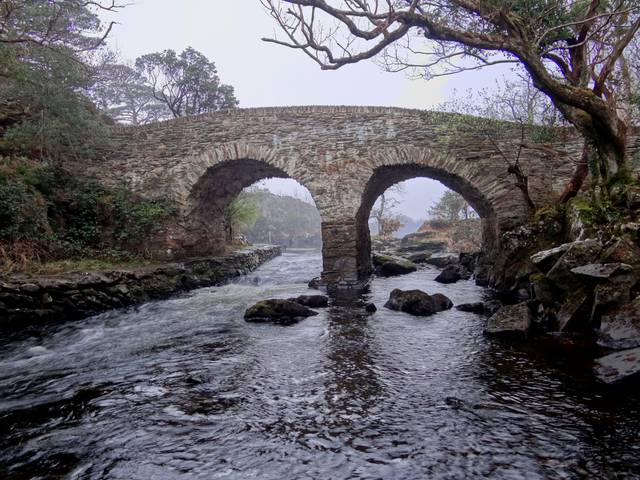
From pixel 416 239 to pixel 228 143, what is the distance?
2022cm

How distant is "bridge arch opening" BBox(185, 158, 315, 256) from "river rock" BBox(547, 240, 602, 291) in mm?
7718

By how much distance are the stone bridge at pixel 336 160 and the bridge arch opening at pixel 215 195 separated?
0.21 ft

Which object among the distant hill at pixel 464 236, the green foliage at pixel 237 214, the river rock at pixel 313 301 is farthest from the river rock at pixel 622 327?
the distant hill at pixel 464 236

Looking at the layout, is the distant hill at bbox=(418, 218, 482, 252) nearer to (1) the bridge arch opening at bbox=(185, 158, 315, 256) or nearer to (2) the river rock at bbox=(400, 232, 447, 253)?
(2) the river rock at bbox=(400, 232, 447, 253)

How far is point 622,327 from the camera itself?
15.8 feet

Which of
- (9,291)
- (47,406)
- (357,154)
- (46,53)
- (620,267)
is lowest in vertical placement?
(47,406)

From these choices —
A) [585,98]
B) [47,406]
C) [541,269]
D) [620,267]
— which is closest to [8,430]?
[47,406]

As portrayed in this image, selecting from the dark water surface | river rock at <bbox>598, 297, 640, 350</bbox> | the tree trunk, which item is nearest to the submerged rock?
the dark water surface

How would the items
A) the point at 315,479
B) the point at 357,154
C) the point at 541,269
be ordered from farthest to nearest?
the point at 357,154 < the point at 541,269 < the point at 315,479

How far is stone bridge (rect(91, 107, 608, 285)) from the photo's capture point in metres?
11.2

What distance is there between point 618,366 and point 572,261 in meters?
2.47

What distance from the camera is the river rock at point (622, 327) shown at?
4660mm

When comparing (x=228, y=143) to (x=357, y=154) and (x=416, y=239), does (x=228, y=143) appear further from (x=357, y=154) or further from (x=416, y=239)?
(x=416, y=239)

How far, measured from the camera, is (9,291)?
7.36 metres
